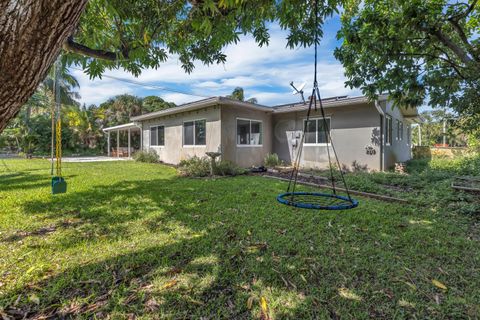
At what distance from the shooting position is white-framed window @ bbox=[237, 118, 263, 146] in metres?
10.6

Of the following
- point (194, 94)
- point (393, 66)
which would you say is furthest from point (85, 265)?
point (194, 94)

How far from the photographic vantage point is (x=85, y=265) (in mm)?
2492

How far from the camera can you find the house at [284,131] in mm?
9242

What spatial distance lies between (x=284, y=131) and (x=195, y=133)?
170 inches

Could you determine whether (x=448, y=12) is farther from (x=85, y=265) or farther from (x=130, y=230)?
(x=85, y=265)

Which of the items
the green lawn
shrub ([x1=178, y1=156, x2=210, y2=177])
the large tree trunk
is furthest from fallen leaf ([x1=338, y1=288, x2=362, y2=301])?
shrub ([x1=178, y1=156, x2=210, y2=177])

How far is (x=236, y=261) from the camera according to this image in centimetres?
256

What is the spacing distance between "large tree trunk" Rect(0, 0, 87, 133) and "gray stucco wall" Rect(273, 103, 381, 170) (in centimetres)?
994

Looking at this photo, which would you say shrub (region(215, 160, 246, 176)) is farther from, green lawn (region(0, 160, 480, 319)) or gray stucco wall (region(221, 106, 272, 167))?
green lawn (region(0, 160, 480, 319))

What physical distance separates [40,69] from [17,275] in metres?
2.32

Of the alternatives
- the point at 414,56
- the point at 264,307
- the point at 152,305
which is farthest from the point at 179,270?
the point at 414,56

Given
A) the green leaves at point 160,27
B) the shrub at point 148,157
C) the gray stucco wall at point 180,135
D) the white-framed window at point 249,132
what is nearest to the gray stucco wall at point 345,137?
the white-framed window at point 249,132

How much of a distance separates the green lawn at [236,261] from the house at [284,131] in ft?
16.6

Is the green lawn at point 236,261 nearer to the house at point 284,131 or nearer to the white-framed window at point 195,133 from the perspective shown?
the house at point 284,131
